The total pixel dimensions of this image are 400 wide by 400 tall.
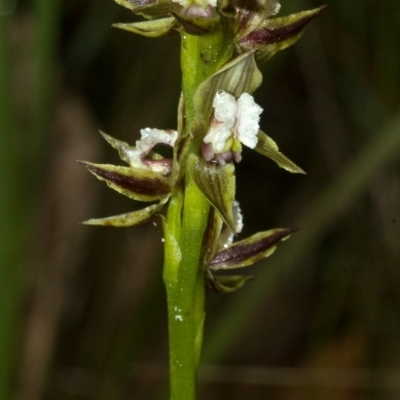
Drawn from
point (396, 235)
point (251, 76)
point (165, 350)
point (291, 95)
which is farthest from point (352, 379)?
point (251, 76)

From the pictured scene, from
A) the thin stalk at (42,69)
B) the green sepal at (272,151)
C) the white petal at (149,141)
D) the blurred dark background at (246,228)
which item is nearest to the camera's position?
the green sepal at (272,151)

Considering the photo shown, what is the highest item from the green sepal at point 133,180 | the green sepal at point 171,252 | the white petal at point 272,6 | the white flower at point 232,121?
the white petal at point 272,6

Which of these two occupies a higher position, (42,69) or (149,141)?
(42,69)

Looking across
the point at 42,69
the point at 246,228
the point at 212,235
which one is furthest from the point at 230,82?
the point at 246,228

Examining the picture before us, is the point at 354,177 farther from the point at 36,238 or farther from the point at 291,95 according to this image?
the point at 291,95

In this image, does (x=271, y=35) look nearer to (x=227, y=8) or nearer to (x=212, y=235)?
(x=227, y=8)

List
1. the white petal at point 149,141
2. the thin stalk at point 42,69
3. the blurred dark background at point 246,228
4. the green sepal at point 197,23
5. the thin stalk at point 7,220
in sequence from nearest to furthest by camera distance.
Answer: the green sepal at point 197,23 < the white petal at point 149,141 < the thin stalk at point 7,220 < the thin stalk at point 42,69 < the blurred dark background at point 246,228

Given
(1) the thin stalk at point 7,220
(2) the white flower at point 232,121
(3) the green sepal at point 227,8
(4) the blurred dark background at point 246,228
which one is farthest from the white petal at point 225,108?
(4) the blurred dark background at point 246,228

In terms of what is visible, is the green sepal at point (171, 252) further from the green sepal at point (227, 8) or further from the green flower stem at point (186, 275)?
the green sepal at point (227, 8)
